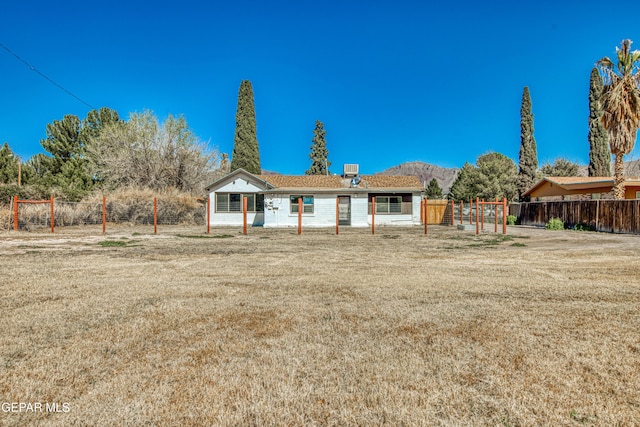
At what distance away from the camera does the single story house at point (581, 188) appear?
21.4 m

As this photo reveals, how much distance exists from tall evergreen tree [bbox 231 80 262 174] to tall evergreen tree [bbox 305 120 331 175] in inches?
656

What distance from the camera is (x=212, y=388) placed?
2.10 meters

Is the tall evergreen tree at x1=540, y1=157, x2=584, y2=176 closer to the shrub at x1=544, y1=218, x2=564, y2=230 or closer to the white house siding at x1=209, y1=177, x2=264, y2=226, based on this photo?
the shrub at x1=544, y1=218, x2=564, y2=230

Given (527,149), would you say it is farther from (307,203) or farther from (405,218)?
(307,203)

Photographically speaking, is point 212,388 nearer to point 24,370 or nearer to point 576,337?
point 24,370

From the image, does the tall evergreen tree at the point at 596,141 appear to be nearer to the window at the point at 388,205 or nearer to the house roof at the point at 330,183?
the house roof at the point at 330,183

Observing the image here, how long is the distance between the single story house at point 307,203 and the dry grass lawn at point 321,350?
17280 millimetres

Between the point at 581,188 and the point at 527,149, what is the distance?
556 inches

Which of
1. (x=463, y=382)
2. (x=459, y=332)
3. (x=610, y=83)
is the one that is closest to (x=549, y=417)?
(x=463, y=382)

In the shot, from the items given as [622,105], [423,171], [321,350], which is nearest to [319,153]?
Result: [622,105]

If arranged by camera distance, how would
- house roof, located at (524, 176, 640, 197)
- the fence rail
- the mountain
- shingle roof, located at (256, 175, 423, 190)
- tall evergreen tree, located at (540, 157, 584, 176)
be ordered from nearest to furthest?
the fence rail
house roof, located at (524, 176, 640, 197)
shingle roof, located at (256, 175, 423, 190)
tall evergreen tree, located at (540, 157, 584, 176)
the mountain

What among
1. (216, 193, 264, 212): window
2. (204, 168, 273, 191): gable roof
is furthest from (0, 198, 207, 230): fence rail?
(204, 168, 273, 191): gable roof

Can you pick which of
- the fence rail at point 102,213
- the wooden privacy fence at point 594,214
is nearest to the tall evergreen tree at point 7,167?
the fence rail at point 102,213

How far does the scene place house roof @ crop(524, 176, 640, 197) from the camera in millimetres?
21375
